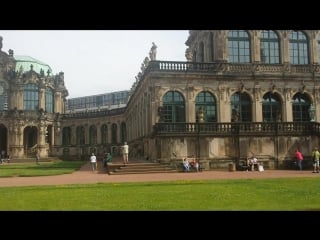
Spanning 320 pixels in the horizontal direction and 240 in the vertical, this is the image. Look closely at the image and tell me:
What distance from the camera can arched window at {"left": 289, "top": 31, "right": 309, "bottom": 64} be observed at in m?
44.7

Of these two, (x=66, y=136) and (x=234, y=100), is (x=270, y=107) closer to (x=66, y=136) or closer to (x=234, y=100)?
(x=234, y=100)

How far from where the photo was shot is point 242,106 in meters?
41.6

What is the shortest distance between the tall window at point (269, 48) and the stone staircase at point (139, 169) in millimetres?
18588

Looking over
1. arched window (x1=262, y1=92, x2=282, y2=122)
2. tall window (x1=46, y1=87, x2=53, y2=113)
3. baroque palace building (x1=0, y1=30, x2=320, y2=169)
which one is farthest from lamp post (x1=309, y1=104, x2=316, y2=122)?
tall window (x1=46, y1=87, x2=53, y2=113)

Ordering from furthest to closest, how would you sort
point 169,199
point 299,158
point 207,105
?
point 207,105 < point 299,158 < point 169,199

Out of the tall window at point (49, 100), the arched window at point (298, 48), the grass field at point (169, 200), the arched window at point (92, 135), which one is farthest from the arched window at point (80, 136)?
the grass field at point (169, 200)

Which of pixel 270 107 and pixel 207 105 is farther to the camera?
pixel 270 107

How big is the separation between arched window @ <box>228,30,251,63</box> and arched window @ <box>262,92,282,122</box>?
4611mm

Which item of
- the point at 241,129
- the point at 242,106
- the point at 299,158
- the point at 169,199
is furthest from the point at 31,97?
the point at 169,199

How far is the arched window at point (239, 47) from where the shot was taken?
4338 centimetres

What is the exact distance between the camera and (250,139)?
122 ft

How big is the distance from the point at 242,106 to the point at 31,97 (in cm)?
4643

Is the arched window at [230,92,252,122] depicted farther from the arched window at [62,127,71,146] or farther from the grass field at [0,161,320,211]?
the arched window at [62,127,71,146]
